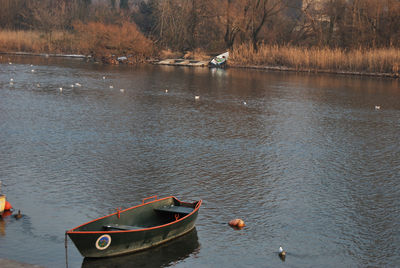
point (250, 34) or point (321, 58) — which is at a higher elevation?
point (250, 34)

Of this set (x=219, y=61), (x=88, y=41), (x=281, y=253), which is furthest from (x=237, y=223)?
(x=88, y=41)

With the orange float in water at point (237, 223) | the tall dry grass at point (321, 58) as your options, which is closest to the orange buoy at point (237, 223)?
the orange float in water at point (237, 223)

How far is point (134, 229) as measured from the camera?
11312 millimetres

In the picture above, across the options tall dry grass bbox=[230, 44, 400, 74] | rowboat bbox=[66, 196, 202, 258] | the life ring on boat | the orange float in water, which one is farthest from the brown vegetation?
the life ring on boat

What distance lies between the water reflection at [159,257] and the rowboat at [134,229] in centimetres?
12

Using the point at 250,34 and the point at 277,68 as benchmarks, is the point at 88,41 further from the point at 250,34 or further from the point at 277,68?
the point at 277,68

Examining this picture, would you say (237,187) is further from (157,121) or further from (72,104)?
(72,104)

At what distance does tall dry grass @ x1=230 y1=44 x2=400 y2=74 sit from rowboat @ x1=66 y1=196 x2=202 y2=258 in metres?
41.7

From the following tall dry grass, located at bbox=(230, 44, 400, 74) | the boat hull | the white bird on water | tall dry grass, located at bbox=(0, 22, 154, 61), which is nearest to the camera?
the white bird on water

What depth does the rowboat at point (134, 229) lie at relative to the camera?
1073 cm

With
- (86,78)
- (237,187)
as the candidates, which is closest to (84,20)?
(86,78)

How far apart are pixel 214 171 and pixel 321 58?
38146 mm

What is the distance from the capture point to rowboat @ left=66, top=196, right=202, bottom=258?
10727 mm

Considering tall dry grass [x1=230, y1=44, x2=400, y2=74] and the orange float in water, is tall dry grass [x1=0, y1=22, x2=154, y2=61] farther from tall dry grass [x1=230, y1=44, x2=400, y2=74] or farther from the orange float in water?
the orange float in water
